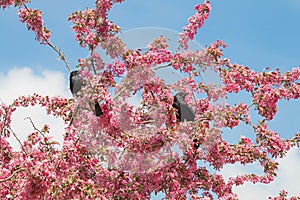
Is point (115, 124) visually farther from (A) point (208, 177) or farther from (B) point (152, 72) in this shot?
(A) point (208, 177)

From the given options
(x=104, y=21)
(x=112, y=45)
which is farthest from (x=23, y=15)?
(x=112, y=45)

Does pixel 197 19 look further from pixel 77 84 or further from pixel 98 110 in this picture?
pixel 98 110

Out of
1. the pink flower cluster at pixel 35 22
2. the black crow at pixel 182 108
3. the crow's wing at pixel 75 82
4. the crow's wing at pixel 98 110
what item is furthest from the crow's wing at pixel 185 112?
the pink flower cluster at pixel 35 22

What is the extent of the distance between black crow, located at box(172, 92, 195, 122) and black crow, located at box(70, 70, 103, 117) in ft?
3.43

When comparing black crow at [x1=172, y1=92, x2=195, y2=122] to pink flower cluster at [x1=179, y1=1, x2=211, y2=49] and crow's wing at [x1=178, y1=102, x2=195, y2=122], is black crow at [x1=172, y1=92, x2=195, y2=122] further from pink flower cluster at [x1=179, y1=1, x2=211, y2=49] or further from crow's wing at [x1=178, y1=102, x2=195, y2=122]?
pink flower cluster at [x1=179, y1=1, x2=211, y2=49]

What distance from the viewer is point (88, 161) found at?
702 centimetres

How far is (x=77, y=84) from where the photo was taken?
6.83 m

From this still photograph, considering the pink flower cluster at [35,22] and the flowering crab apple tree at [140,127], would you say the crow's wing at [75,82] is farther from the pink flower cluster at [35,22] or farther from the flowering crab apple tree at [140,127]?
the pink flower cluster at [35,22]

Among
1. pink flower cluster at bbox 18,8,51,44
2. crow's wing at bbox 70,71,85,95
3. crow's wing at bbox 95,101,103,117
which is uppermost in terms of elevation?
pink flower cluster at bbox 18,8,51,44

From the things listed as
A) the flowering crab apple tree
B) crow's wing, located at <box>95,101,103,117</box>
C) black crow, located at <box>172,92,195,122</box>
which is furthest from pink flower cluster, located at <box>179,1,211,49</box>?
crow's wing, located at <box>95,101,103,117</box>

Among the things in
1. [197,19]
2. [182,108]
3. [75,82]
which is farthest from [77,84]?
[197,19]

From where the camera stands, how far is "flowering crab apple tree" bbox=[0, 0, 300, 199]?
6105 mm

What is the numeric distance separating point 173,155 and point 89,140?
3.93ft

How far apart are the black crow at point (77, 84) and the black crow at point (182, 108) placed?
1.04 m
